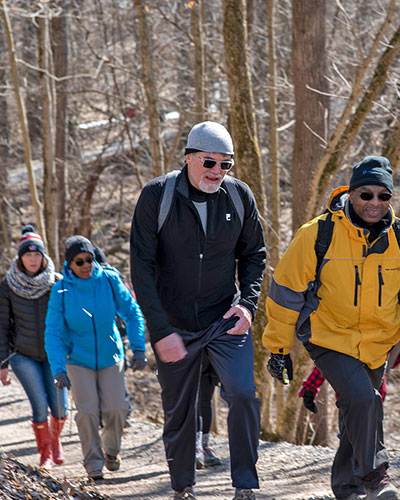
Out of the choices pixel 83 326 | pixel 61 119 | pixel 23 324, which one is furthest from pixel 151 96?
pixel 83 326

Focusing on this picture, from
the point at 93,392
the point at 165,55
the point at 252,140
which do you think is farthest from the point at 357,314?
the point at 165,55

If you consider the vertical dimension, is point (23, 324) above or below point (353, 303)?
below

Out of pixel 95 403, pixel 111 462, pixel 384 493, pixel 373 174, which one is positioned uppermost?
pixel 373 174

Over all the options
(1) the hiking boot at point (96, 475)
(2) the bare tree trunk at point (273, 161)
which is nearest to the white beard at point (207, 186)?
(1) the hiking boot at point (96, 475)

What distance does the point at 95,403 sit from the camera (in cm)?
606

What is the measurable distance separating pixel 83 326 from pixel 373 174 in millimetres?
2913

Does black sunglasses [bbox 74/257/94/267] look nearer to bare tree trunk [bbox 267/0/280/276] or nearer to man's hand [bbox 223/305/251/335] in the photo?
man's hand [bbox 223/305/251/335]

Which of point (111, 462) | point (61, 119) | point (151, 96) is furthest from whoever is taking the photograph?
point (61, 119)

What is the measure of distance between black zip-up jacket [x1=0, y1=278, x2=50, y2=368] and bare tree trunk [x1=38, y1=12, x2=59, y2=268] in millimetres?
6472

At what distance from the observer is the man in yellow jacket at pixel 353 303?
4059 millimetres

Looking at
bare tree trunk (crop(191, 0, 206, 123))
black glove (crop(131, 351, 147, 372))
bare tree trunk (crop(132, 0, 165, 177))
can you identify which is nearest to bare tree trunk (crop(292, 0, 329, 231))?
bare tree trunk (crop(191, 0, 206, 123))

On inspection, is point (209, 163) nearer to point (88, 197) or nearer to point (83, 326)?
point (83, 326)

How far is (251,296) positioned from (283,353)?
421mm

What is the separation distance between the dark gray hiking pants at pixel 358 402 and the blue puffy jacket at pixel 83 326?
2170 mm
